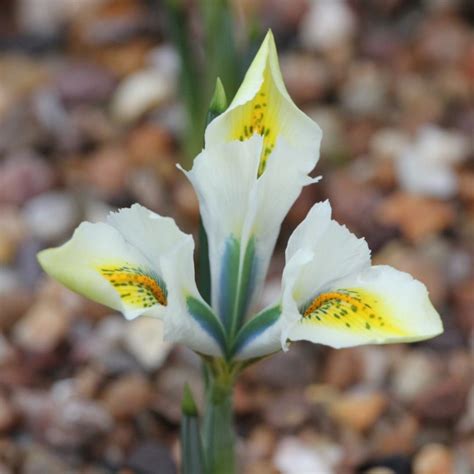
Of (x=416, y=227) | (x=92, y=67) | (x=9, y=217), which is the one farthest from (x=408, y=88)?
(x=9, y=217)

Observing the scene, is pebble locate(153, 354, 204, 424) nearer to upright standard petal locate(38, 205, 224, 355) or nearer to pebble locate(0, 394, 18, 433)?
pebble locate(0, 394, 18, 433)

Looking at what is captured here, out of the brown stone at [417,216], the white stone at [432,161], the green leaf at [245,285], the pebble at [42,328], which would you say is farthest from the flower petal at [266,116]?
the white stone at [432,161]

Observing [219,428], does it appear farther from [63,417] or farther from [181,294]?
[63,417]

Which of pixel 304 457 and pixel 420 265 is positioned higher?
pixel 420 265

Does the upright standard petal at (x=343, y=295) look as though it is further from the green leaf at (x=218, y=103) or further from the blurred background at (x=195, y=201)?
the blurred background at (x=195, y=201)

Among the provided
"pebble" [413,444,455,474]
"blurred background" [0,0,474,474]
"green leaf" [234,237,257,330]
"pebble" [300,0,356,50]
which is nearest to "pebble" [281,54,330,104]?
"blurred background" [0,0,474,474]

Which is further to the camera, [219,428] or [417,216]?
[417,216]

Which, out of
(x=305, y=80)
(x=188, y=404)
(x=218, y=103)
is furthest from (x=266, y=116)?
(x=305, y=80)
